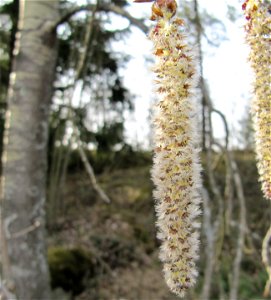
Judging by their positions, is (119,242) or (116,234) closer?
(119,242)

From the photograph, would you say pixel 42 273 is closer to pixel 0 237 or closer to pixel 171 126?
pixel 0 237

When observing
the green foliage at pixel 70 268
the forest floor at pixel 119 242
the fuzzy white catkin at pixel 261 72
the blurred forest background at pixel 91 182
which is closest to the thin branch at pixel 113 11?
the blurred forest background at pixel 91 182

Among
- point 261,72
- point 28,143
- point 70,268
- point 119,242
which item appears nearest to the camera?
point 261,72

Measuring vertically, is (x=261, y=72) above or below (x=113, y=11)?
below

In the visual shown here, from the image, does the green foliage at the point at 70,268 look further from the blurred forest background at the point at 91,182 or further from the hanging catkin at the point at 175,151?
the hanging catkin at the point at 175,151

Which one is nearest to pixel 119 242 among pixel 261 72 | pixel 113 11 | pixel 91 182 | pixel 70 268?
pixel 70 268

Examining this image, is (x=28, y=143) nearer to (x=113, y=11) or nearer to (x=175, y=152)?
(x=113, y=11)

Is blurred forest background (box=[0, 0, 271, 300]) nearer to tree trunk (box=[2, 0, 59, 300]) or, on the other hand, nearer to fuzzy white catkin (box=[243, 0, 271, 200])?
tree trunk (box=[2, 0, 59, 300])
